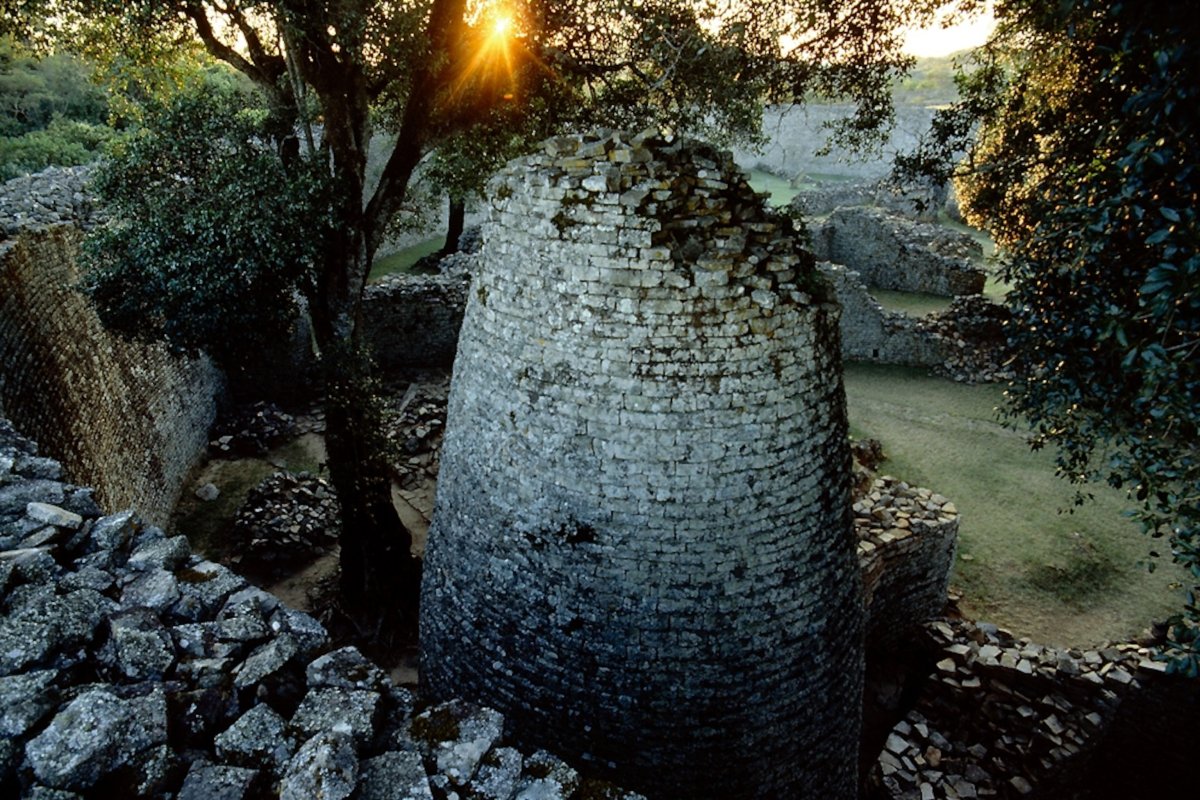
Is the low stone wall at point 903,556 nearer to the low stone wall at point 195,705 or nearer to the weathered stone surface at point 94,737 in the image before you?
the low stone wall at point 195,705

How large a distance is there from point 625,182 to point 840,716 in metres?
4.54

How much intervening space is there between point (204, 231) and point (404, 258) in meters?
21.1

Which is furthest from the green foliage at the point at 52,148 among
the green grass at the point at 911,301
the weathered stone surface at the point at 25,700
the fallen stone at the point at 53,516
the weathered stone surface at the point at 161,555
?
the green grass at the point at 911,301

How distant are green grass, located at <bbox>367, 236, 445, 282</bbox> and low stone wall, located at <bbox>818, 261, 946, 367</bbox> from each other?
1536 centimetres

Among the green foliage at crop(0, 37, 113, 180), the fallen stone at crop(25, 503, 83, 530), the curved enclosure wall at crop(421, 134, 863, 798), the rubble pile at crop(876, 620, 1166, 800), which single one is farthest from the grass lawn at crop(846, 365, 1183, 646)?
the green foliage at crop(0, 37, 113, 180)

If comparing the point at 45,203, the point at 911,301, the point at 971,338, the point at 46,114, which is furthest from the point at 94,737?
the point at 46,114

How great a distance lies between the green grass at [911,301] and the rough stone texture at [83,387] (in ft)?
68.7

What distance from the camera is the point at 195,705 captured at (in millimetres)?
3203

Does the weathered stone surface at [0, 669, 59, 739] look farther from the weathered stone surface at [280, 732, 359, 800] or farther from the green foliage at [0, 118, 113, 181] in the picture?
the green foliage at [0, 118, 113, 181]

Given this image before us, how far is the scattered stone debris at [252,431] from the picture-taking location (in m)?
15.7

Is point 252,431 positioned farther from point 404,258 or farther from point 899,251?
point 899,251

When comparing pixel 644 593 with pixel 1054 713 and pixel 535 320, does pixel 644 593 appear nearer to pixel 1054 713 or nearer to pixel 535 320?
pixel 535 320

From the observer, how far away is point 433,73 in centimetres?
859

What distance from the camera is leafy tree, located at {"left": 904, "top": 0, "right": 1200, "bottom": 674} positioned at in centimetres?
442
